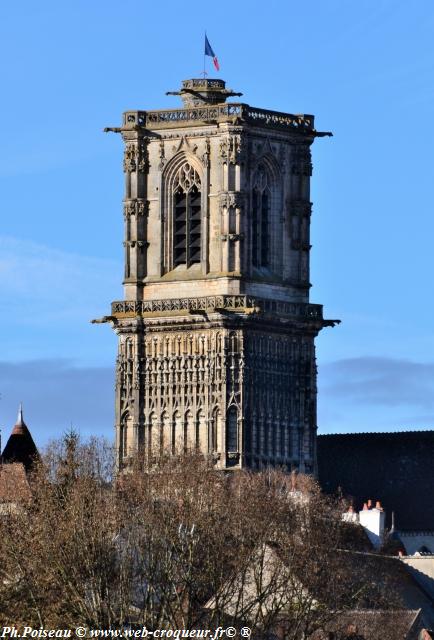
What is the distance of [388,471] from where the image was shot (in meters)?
175

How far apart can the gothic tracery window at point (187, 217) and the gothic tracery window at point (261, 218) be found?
2.22 m

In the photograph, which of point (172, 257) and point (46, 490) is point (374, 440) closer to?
point (172, 257)

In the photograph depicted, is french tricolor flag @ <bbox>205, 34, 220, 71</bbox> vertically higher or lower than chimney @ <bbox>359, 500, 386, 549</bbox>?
higher

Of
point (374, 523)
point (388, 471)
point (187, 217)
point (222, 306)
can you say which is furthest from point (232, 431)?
point (187, 217)

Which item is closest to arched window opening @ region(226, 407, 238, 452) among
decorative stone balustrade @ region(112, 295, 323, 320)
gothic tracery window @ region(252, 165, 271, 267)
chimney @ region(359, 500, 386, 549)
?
decorative stone balustrade @ region(112, 295, 323, 320)

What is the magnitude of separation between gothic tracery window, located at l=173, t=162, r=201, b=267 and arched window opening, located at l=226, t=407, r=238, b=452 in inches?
271

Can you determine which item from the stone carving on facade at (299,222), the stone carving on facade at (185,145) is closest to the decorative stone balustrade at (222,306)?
the stone carving on facade at (299,222)

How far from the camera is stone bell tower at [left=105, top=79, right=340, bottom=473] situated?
170625 mm

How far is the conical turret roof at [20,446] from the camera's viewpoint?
166m

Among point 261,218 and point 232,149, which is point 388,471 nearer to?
point 261,218

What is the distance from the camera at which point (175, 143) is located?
570 feet

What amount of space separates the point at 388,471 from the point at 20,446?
1659 cm

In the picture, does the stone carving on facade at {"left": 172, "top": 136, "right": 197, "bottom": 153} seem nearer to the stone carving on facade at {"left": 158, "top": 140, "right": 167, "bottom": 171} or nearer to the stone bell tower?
the stone bell tower

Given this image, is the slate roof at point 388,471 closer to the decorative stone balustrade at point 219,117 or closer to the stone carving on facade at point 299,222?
the stone carving on facade at point 299,222
